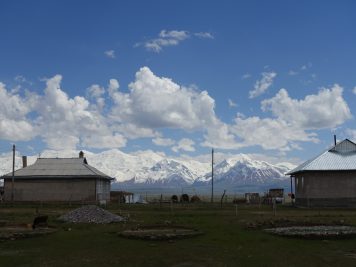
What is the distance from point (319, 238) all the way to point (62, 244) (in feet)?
41.3

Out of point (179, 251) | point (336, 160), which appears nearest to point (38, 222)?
point (179, 251)

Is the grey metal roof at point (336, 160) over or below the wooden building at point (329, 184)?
over

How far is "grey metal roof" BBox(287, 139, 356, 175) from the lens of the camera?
58500 millimetres

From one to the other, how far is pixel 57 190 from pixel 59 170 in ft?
10.3

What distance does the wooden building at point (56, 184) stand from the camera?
71062 mm

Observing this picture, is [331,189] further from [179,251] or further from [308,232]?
[179,251]

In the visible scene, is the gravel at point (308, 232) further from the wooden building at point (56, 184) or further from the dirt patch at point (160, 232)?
the wooden building at point (56, 184)

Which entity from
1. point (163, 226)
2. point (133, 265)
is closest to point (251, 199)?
point (163, 226)

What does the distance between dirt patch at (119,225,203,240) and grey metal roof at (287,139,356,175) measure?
30642 mm

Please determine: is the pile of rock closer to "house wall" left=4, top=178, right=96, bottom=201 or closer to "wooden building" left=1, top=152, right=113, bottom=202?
"wooden building" left=1, top=152, right=113, bottom=202

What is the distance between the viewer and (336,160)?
60.8 m

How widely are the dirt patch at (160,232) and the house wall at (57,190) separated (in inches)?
1594

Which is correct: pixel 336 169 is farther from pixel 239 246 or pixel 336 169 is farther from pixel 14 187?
pixel 14 187

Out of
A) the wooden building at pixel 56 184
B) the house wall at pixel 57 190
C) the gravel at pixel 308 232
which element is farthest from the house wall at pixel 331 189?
the gravel at pixel 308 232
